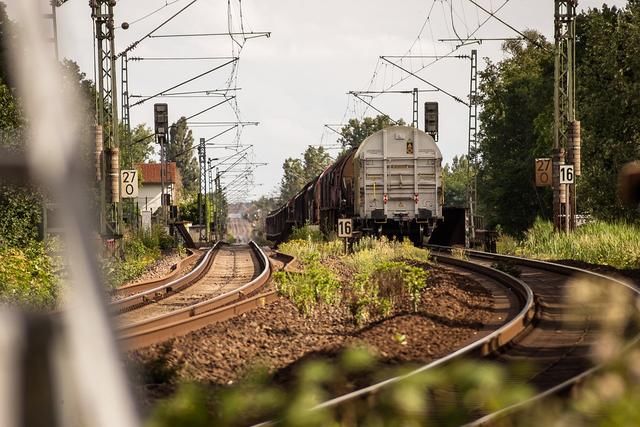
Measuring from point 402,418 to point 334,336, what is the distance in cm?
790

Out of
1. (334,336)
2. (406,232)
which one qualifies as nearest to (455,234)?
(406,232)

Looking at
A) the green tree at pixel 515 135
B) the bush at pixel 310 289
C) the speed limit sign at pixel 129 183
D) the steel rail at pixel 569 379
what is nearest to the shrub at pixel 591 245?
the steel rail at pixel 569 379

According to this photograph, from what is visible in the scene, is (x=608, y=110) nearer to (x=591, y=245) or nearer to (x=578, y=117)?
(x=578, y=117)

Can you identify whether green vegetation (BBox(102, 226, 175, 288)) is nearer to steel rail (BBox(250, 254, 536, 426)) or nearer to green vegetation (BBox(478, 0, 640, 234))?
steel rail (BBox(250, 254, 536, 426))

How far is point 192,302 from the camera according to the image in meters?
15.6

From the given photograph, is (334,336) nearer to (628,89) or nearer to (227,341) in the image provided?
(227,341)

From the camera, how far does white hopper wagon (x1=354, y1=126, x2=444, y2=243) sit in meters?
30.5

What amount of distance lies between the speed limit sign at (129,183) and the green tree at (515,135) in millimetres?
31016

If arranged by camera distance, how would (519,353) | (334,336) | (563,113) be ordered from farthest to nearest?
(563,113) < (334,336) < (519,353)

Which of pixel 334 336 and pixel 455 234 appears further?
pixel 455 234

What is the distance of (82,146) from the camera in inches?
46.1

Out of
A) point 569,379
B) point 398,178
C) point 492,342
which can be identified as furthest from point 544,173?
point 569,379

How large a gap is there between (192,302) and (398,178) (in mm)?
16260

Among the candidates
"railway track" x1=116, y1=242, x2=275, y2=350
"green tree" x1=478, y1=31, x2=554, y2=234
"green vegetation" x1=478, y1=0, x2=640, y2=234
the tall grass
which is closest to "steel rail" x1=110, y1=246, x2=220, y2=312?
"railway track" x1=116, y1=242, x2=275, y2=350
